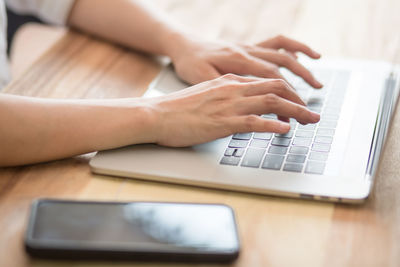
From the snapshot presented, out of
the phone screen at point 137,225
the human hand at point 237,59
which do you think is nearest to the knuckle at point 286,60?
the human hand at point 237,59

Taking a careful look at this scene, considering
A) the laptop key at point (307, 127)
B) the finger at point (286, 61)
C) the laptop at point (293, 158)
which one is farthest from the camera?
the finger at point (286, 61)

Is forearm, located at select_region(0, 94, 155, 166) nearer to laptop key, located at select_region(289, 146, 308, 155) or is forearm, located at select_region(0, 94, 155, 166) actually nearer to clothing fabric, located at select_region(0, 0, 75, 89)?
laptop key, located at select_region(289, 146, 308, 155)

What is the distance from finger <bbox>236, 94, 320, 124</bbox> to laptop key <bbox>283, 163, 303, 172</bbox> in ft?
0.24

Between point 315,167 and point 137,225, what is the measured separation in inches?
9.2

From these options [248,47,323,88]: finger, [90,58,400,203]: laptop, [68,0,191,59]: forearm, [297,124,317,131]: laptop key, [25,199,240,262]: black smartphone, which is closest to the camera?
[25,199,240,262]: black smartphone

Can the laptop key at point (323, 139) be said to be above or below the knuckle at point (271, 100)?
below

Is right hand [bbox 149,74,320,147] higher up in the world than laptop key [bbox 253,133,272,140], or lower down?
higher up

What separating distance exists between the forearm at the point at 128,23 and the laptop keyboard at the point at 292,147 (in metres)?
0.28

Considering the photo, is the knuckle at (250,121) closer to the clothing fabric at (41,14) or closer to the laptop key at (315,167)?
the laptop key at (315,167)

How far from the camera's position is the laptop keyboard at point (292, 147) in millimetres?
678

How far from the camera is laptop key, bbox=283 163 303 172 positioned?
67cm

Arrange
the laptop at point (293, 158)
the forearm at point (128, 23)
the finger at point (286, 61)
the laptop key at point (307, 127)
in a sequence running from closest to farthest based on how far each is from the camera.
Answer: the laptop at point (293, 158) < the laptop key at point (307, 127) < the finger at point (286, 61) < the forearm at point (128, 23)

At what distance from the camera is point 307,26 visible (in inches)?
43.3

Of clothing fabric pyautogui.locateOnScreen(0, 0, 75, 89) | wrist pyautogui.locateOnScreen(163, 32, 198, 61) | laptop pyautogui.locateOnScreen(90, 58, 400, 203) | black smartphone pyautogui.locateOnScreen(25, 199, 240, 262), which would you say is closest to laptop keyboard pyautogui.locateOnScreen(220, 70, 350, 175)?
laptop pyautogui.locateOnScreen(90, 58, 400, 203)
